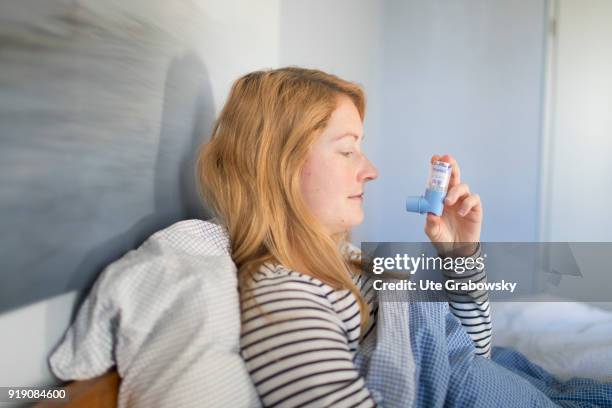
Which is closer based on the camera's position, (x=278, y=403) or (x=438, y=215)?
(x=278, y=403)

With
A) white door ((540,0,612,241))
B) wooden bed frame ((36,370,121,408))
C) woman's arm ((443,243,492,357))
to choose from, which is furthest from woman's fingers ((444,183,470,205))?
white door ((540,0,612,241))

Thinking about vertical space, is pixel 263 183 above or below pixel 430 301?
above

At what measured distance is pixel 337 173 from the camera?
2.79ft

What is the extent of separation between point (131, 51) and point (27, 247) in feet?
1.05

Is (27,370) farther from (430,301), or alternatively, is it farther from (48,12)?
(430,301)

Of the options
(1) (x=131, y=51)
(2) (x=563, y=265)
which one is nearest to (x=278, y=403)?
(1) (x=131, y=51)

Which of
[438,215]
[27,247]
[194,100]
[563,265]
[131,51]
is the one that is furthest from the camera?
[563,265]

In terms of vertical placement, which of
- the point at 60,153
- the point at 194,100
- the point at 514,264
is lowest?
the point at 514,264

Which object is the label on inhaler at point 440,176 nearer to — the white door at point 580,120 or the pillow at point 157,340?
the pillow at point 157,340

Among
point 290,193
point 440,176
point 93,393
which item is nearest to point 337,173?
point 290,193

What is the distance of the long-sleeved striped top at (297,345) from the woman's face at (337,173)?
166mm

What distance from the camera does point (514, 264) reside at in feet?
7.54

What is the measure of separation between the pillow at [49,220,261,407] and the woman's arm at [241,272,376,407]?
0.03 m

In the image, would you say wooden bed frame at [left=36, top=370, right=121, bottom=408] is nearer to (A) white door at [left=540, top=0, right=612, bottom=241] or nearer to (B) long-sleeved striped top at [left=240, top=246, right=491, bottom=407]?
(B) long-sleeved striped top at [left=240, top=246, right=491, bottom=407]
